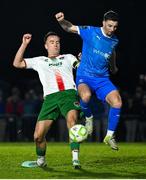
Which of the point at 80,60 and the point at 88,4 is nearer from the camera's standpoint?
the point at 80,60

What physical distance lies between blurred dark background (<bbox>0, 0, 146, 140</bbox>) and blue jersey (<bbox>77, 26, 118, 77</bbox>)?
547 inches

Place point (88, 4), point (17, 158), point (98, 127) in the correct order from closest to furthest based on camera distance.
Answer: point (17, 158) → point (98, 127) → point (88, 4)

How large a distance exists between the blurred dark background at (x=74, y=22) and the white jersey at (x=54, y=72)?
14414mm

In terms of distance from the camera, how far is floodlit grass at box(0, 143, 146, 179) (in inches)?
456

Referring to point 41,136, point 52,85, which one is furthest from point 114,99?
point 41,136

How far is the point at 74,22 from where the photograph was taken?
27656 millimetres

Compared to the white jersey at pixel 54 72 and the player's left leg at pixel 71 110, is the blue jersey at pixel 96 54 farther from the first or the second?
the player's left leg at pixel 71 110

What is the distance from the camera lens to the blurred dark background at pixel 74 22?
27.5 metres

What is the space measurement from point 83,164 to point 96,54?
6.73ft

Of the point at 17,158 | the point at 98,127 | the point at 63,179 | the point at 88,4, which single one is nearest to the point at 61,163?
the point at 17,158

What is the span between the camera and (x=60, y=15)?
12938 millimetres

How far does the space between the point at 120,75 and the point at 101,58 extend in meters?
14.8

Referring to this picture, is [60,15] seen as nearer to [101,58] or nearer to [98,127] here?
[101,58]

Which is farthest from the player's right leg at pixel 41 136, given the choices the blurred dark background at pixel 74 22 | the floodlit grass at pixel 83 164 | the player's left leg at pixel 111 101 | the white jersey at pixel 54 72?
the blurred dark background at pixel 74 22
